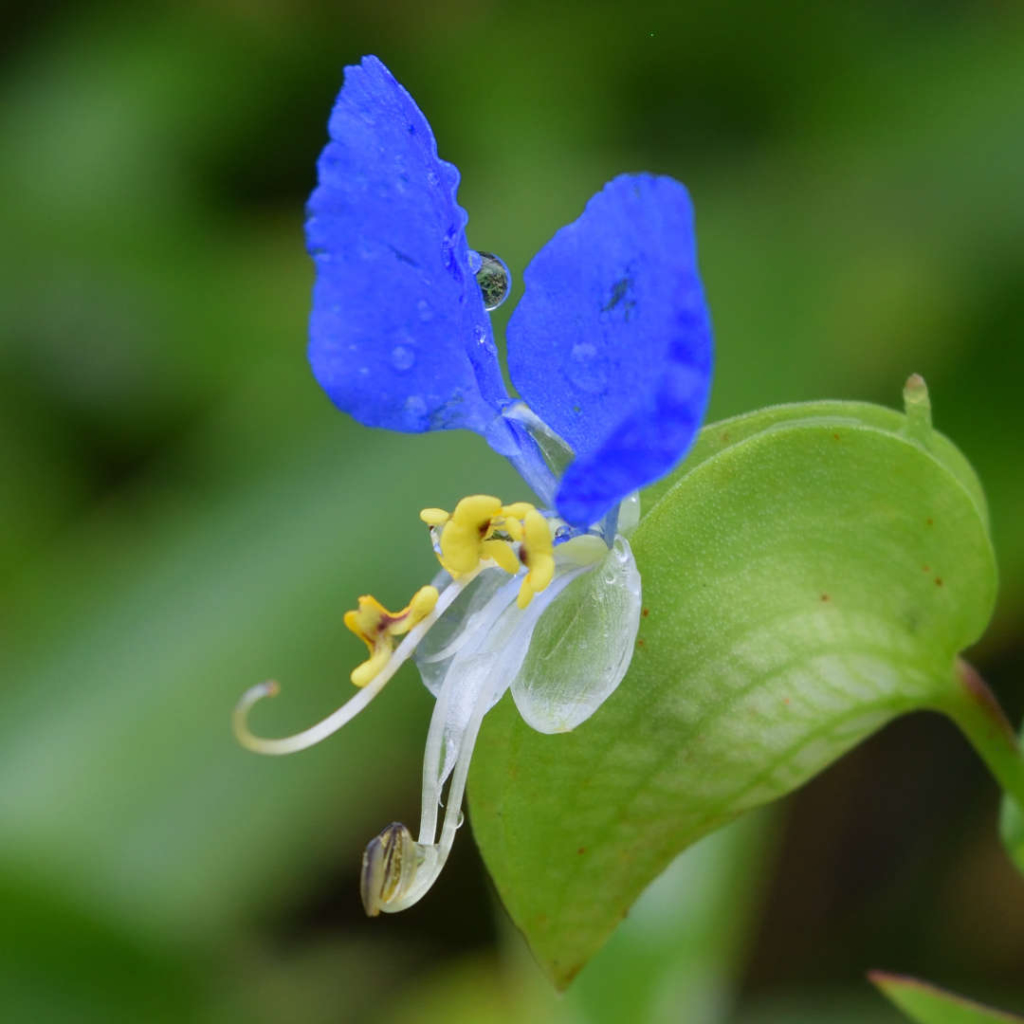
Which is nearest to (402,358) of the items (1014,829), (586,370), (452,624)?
(586,370)

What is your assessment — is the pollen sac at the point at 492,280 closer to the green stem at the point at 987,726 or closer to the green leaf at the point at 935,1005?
the green stem at the point at 987,726

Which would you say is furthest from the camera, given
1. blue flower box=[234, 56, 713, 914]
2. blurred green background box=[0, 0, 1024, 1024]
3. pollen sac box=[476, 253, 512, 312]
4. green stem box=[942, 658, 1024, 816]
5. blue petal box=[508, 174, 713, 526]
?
blurred green background box=[0, 0, 1024, 1024]

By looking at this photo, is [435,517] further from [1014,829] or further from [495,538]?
[1014,829]

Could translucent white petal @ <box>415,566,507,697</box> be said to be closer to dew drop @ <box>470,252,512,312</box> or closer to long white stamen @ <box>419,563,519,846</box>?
long white stamen @ <box>419,563,519,846</box>

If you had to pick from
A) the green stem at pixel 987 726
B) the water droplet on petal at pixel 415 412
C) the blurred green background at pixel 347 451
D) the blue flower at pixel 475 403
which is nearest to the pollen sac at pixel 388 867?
the blue flower at pixel 475 403

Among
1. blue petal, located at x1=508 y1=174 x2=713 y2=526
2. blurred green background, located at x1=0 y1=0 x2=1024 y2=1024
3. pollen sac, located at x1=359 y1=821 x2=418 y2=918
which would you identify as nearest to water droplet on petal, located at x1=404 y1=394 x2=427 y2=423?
blue petal, located at x1=508 y1=174 x2=713 y2=526

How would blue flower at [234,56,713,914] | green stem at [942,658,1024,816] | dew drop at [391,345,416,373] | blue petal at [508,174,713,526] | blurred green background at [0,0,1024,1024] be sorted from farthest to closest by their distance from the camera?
blurred green background at [0,0,1024,1024] → green stem at [942,658,1024,816] → dew drop at [391,345,416,373] → blue flower at [234,56,713,914] → blue petal at [508,174,713,526]
